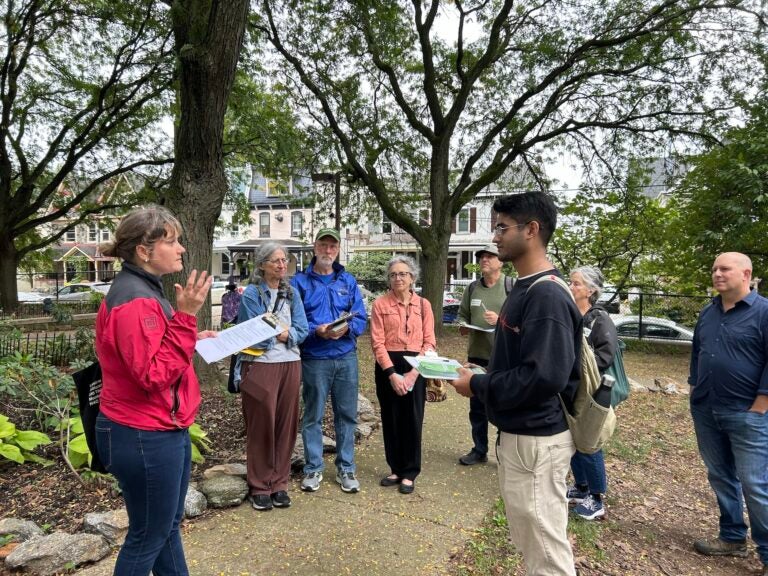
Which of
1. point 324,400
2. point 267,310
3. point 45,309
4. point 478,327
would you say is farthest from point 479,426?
point 45,309

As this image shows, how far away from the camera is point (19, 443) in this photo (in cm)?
358

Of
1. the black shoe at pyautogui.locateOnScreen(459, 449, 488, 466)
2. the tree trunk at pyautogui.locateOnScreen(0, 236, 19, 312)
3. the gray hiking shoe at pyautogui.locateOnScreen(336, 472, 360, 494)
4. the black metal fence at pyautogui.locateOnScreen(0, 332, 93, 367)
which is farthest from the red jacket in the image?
the tree trunk at pyautogui.locateOnScreen(0, 236, 19, 312)

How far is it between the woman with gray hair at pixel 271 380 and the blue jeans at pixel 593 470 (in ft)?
7.12

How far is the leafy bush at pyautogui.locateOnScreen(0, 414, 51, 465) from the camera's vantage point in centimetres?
344

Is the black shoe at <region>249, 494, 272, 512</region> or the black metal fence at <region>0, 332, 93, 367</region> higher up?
the black metal fence at <region>0, 332, 93, 367</region>

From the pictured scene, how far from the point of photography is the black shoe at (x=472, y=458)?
4.30 meters

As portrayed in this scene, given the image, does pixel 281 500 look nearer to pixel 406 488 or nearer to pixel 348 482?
pixel 348 482

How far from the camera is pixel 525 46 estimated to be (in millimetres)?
11266

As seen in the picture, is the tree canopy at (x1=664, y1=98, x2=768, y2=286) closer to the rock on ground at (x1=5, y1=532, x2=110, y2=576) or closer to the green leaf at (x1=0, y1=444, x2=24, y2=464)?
the rock on ground at (x1=5, y1=532, x2=110, y2=576)

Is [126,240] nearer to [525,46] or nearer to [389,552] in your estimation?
[389,552]

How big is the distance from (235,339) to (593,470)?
2752mm

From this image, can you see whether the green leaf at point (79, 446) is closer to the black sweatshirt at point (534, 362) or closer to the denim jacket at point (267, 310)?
the denim jacket at point (267, 310)

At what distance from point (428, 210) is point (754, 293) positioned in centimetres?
1195

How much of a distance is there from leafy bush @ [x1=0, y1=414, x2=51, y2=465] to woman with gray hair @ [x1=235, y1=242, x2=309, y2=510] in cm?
171
